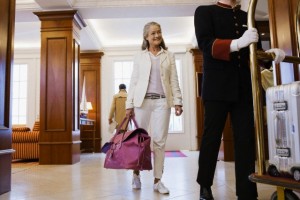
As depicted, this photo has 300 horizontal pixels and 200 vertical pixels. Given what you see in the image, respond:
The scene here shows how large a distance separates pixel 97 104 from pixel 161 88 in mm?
6135

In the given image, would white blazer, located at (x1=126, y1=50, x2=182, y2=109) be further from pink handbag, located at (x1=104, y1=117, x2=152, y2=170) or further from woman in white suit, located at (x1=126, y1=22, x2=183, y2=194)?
pink handbag, located at (x1=104, y1=117, x2=152, y2=170)

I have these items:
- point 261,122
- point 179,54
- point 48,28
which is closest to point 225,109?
point 261,122

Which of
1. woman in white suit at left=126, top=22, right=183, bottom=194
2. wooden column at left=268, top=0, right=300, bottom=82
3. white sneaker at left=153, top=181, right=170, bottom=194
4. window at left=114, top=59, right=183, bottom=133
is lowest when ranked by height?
white sneaker at left=153, top=181, right=170, bottom=194

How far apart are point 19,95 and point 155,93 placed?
25.0ft

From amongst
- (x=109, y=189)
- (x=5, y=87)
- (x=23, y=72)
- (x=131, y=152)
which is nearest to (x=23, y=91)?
(x=23, y=72)

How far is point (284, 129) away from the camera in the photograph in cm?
134

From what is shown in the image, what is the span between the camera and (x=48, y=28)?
5398mm

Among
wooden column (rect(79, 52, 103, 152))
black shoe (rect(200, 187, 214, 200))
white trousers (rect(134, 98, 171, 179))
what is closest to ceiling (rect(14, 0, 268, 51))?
wooden column (rect(79, 52, 103, 152))

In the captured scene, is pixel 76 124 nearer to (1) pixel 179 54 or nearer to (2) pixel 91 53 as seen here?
(2) pixel 91 53

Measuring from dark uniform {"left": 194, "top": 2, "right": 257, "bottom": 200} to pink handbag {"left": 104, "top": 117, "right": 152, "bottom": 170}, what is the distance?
556 millimetres

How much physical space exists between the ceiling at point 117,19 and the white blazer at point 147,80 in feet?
8.60

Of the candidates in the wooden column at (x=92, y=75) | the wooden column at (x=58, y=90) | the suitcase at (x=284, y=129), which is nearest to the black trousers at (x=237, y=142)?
the suitcase at (x=284, y=129)

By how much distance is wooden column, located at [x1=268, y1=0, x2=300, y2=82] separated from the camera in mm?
2176

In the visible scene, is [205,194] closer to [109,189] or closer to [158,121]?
[158,121]
